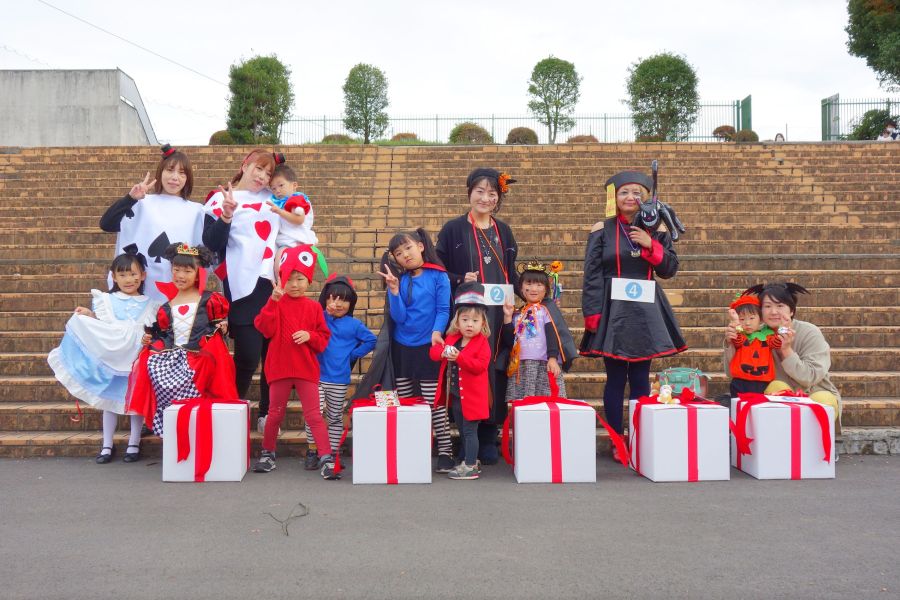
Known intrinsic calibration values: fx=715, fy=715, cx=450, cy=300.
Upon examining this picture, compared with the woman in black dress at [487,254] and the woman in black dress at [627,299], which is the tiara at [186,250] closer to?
the woman in black dress at [487,254]

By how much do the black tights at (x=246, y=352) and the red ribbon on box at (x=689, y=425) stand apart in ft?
8.59

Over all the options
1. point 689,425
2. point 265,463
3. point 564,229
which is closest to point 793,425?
point 689,425

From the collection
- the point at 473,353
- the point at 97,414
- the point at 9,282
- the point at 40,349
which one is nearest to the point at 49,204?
the point at 9,282

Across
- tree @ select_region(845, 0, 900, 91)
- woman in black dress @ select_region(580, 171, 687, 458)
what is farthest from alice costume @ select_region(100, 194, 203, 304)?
tree @ select_region(845, 0, 900, 91)

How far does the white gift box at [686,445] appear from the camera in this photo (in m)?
4.53

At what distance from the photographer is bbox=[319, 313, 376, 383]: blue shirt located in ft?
16.3

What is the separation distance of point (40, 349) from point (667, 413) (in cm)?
555

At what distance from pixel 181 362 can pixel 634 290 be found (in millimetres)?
3166

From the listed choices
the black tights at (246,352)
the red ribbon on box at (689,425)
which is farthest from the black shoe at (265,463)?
the red ribbon on box at (689,425)

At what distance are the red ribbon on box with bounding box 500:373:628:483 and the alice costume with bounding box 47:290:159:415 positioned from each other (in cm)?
264

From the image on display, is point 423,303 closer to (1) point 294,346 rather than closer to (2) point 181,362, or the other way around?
(1) point 294,346

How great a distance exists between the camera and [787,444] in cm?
461

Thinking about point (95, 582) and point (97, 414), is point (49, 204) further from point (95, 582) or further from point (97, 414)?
point (95, 582)

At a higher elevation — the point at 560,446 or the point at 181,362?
the point at 181,362
